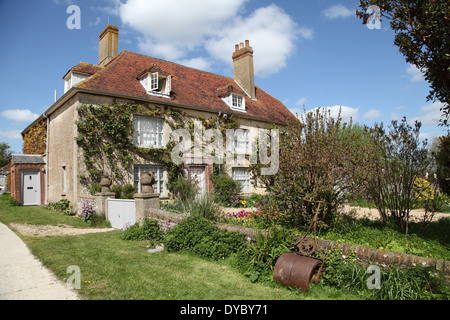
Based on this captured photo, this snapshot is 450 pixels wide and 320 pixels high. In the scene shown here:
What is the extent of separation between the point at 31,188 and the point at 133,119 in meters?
8.58

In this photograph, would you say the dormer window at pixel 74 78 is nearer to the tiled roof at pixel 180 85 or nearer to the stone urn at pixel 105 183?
the tiled roof at pixel 180 85

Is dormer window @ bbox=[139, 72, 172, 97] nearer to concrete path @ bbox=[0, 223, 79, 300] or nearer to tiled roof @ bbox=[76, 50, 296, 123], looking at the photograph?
tiled roof @ bbox=[76, 50, 296, 123]

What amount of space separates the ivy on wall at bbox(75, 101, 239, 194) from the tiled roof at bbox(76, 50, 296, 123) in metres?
0.80

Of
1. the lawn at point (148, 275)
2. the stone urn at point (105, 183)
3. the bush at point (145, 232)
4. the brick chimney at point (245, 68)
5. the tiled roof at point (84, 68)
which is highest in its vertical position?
the brick chimney at point (245, 68)

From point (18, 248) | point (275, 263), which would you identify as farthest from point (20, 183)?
point (275, 263)

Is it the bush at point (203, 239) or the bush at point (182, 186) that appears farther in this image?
the bush at point (182, 186)

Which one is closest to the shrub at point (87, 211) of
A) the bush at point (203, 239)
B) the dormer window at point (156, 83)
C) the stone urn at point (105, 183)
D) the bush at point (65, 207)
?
the stone urn at point (105, 183)

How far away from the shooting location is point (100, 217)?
10.6 metres

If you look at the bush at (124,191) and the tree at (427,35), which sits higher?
the tree at (427,35)

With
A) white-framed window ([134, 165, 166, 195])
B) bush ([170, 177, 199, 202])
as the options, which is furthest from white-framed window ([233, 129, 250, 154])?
white-framed window ([134, 165, 166, 195])

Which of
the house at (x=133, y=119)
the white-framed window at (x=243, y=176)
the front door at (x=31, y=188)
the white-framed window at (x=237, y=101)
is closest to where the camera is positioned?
the house at (x=133, y=119)

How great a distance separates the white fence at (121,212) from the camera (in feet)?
30.0

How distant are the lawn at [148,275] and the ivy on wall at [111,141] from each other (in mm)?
5692
